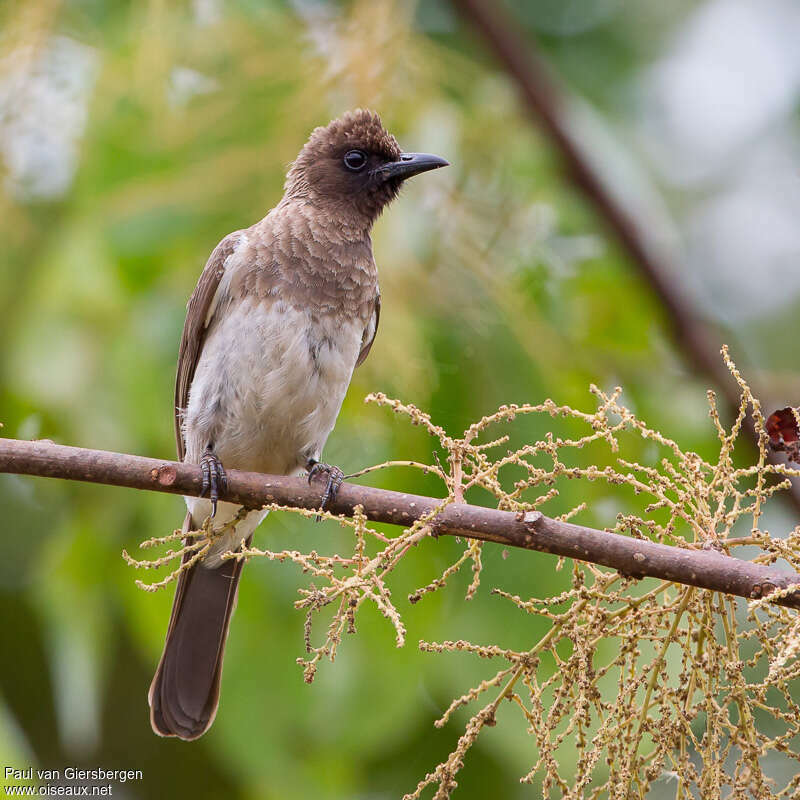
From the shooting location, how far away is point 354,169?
3945mm

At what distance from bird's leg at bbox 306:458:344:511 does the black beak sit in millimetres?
967

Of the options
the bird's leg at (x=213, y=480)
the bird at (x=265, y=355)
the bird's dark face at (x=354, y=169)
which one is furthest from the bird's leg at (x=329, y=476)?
the bird's dark face at (x=354, y=169)

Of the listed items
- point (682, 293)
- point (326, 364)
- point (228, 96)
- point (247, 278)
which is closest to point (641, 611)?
point (682, 293)

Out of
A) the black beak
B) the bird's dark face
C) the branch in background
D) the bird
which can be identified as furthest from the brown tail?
the branch in background

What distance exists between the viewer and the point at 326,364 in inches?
134

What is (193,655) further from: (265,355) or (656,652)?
(656,652)

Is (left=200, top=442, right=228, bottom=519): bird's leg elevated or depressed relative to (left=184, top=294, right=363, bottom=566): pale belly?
depressed

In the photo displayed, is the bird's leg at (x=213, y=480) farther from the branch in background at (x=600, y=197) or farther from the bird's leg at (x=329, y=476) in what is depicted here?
the branch in background at (x=600, y=197)

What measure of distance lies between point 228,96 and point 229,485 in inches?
61.7

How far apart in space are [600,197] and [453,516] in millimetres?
1389

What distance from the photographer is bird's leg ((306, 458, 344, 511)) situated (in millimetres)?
2207

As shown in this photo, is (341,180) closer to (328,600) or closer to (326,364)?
(326,364)

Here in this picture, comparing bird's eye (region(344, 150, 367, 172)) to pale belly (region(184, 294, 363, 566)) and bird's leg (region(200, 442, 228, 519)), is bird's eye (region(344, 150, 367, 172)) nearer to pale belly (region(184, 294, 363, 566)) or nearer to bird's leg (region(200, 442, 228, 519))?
pale belly (region(184, 294, 363, 566))

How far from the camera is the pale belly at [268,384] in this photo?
11.1 feet
